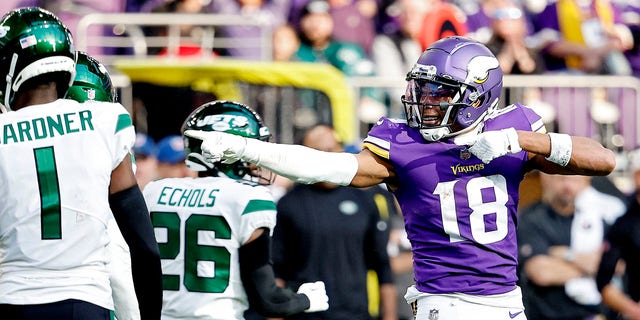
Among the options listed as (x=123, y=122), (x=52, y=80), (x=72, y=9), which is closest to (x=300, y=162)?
(x=123, y=122)

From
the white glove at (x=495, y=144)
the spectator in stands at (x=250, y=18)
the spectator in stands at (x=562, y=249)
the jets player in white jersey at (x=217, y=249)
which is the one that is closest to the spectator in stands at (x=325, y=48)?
the spectator in stands at (x=250, y=18)

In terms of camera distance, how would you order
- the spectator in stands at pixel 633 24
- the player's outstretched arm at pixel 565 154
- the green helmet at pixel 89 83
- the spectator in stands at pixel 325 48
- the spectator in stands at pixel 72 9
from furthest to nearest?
the spectator in stands at pixel 633 24
the spectator in stands at pixel 325 48
the spectator in stands at pixel 72 9
the green helmet at pixel 89 83
the player's outstretched arm at pixel 565 154

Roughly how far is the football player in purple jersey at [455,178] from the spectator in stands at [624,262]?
10.9 ft

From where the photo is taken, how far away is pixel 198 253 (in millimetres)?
5734

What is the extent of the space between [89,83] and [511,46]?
7.11 meters

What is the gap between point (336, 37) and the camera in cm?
1262

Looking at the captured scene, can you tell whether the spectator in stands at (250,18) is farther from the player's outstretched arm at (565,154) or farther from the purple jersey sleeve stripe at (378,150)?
the player's outstretched arm at (565,154)

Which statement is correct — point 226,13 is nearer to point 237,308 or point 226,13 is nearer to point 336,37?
point 336,37

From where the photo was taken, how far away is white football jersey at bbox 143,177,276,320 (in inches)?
223

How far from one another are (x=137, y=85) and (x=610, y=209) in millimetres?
3887

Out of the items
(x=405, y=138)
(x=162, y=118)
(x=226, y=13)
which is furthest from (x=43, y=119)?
(x=226, y=13)

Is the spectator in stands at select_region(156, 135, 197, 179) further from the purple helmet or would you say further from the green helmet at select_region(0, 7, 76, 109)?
the green helmet at select_region(0, 7, 76, 109)

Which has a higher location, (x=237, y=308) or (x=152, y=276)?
(x=152, y=276)

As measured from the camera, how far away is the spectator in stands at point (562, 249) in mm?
9180
